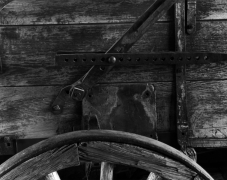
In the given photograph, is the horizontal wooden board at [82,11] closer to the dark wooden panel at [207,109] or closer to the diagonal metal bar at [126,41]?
the diagonal metal bar at [126,41]

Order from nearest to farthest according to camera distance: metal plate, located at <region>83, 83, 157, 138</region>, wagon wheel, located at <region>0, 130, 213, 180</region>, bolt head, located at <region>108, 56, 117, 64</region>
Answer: wagon wheel, located at <region>0, 130, 213, 180</region>, bolt head, located at <region>108, 56, 117, 64</region>, metal plate, located at <region>83, 83, 157, 138</region>

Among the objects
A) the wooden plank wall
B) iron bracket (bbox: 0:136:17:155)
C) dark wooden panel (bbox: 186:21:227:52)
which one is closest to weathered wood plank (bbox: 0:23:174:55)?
the wooden plank wall

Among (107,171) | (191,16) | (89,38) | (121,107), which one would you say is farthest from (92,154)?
(191,16)

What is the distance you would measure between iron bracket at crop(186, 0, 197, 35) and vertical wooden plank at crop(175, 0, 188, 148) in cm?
2

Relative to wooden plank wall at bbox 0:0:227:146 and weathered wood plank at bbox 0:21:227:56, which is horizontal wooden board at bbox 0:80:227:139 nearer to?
wooden plank wall at bbox 0:0:227:146

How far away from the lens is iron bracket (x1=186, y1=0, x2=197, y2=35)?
1367 millimetres

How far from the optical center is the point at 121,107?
144cm

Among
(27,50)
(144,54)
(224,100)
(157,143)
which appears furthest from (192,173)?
(27,50)

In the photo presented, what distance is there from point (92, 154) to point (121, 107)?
0.29 m

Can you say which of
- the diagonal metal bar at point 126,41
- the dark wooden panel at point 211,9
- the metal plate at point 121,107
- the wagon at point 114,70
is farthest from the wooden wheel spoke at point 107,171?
the dark wooden panel at point 211,9

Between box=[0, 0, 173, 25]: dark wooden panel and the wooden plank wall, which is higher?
box=[0, 0, 173, 25]: dark wooden panel

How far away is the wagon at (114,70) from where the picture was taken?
4.42 feet

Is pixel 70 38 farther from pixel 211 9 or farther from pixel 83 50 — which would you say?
pixel 211 9

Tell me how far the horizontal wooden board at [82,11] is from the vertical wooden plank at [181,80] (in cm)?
4
